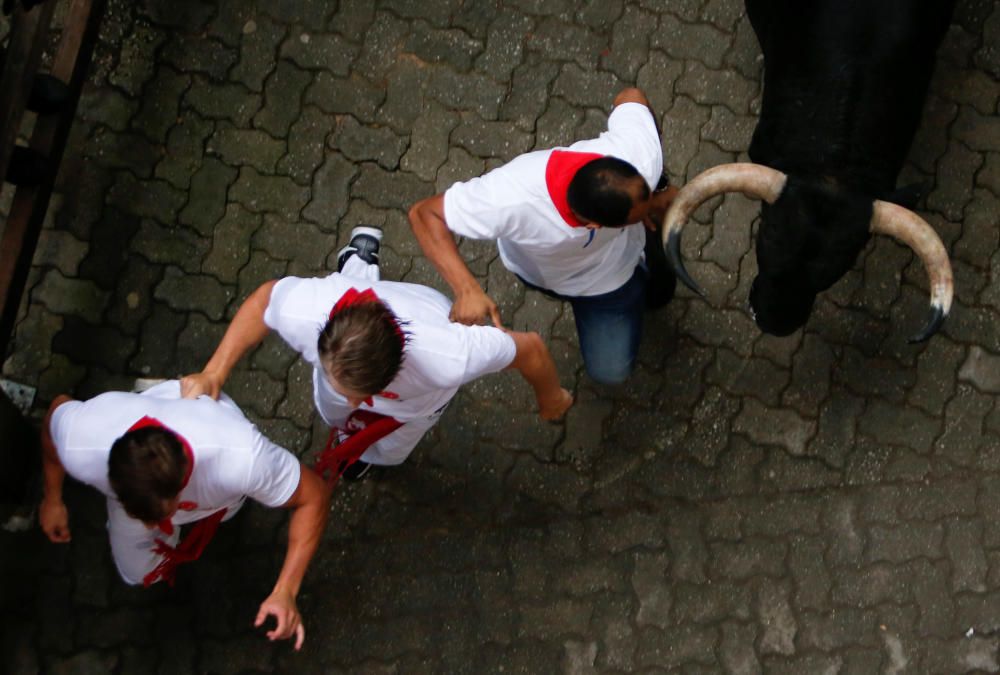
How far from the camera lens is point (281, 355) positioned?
183 inches

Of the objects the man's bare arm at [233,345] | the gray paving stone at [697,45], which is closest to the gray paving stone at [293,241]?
the man's bare arm at [233,345]

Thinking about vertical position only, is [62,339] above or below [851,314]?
below

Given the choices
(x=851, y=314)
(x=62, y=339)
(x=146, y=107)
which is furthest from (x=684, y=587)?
(x=146, y=107)

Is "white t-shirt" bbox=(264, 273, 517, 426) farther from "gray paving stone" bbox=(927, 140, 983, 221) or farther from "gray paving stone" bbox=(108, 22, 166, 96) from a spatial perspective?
"gray paving stone" bbox=(927, 140, 983, 221)

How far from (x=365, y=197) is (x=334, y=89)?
0.62 m

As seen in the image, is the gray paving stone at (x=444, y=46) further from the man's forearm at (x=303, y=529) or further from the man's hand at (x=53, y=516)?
the man's hand at (x=53, y=516)

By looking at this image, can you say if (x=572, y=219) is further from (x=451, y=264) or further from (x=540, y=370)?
(x=540, y=370)

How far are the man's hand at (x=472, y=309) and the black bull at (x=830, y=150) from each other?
0.78 m

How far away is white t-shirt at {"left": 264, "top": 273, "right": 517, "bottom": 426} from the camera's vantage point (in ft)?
11.3

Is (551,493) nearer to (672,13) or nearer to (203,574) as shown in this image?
(203,574)

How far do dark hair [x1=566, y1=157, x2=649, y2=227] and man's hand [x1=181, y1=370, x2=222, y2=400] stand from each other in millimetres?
1576

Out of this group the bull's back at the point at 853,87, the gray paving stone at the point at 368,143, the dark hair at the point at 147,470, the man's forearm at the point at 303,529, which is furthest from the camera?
the gray paving stone at the point at 368,143

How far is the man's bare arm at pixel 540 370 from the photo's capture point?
3.72m

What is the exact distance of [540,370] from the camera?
385 centimetres
